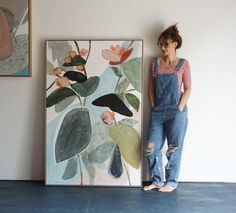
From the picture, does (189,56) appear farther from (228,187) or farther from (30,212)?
(30,212)

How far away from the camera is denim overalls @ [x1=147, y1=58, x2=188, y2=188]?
3.23 meters

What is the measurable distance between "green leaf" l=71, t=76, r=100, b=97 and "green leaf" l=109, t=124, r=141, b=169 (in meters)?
0.43

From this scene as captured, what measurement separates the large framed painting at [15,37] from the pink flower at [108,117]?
0.88m

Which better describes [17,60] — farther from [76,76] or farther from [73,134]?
[73,134]

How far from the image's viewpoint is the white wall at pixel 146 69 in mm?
3383

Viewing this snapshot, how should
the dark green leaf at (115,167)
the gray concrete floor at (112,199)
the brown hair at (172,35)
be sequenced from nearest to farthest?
the gray concrete floor at (112,199) < the brown hair at (172,35) < the dark green leaf at (115,167)

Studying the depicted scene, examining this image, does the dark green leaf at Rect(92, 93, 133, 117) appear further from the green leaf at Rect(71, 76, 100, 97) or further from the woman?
the woman

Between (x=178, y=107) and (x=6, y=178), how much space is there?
76.6 inches

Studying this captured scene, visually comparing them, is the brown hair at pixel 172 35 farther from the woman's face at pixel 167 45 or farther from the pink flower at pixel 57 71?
the pink flower at pixel 57 71

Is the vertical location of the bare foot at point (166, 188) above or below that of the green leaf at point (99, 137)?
below

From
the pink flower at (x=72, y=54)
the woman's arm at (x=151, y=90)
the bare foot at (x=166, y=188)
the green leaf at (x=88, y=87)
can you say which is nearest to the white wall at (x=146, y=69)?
the woman's arm at (x=151, y=90)

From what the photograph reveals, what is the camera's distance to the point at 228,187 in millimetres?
3342

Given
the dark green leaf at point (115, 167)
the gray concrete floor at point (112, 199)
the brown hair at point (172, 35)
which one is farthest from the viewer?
the dark green leaf at point (115, 167)

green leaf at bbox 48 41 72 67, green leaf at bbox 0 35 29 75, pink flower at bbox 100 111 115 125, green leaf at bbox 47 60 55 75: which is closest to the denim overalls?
pink flower at bbox 100 111 115 125
